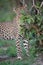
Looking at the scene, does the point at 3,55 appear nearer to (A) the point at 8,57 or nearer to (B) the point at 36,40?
(A) the point at 8,57

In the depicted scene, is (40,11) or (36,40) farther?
(36,40)

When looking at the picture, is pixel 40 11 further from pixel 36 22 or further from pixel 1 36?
pixel 1 36

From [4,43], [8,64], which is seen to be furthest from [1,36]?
[8,64]

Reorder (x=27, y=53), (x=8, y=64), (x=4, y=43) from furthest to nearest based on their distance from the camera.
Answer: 1. (x=4, y=43)
2. (x=27, y=53)
3. (x=8, y=64)

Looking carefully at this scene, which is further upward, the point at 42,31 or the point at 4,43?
the point at 42,31

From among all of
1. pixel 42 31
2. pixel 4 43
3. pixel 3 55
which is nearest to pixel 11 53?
pixel 3 55

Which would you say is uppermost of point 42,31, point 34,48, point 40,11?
point 40,11

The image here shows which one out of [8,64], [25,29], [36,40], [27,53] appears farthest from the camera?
[27,53]

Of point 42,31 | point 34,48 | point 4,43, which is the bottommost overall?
point 4,43

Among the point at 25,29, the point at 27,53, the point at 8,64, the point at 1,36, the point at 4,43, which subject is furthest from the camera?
the point at 1,36
